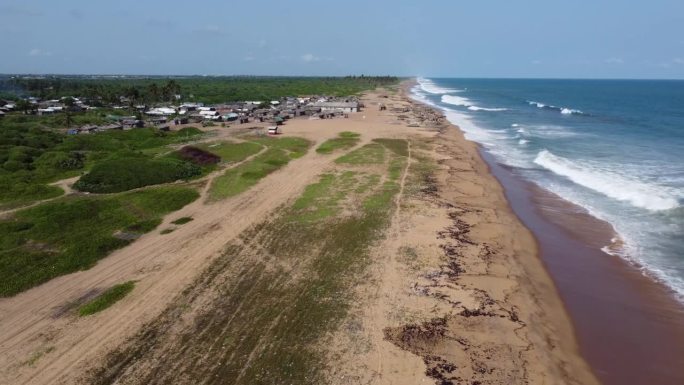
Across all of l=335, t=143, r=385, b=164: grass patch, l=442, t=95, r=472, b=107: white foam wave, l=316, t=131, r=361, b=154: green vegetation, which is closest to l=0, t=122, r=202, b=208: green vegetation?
l=316, t=131, r=361, b=154: green vegetation

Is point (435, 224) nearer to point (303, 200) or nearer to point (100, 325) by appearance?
point (303, 200)

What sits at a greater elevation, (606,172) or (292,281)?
(606,172)

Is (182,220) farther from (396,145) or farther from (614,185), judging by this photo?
(614,185)

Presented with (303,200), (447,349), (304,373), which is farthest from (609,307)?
(303,200)

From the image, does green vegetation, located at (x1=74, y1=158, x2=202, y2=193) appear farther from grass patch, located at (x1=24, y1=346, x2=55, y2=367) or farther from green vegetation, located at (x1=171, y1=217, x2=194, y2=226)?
grass patch, located at (x1=24, y1=346, x2=55, y2=367)

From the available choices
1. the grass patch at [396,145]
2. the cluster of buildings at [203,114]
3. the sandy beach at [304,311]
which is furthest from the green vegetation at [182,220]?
the cluster of buildings at [203,114]
